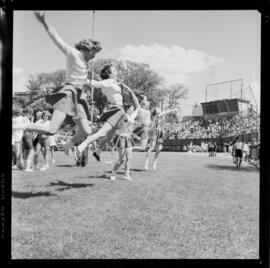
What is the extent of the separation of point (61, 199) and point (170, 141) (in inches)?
130

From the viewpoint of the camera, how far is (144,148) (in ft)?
21.8

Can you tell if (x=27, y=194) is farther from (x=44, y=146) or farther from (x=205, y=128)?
(x=205, y=128)

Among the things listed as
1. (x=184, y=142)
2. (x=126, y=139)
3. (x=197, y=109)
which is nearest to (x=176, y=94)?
(x=197, y=109)

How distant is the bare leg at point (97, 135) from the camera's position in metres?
4.21

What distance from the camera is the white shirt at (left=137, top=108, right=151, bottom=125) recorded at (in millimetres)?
5591

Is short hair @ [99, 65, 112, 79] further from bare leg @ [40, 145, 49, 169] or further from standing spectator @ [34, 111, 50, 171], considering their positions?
bare leg @ [40, 145, 49, 169]

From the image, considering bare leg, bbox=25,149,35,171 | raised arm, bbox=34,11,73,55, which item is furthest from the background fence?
raised arm, bbox=34,11,73,55

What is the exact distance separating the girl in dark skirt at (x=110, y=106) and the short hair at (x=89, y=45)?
21.5 inches

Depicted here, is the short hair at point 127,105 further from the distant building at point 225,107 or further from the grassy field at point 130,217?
the distant building at point 225,107

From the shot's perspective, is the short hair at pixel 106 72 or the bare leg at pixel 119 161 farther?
the bare leg at pixel 119 161

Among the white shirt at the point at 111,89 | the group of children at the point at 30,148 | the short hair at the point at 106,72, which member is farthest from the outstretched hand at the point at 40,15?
the group of children at the point at 30,148

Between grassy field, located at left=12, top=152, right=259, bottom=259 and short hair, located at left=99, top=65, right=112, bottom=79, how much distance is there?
1.28 m

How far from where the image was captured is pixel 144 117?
19.6 ft

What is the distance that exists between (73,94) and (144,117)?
6.52 feet
